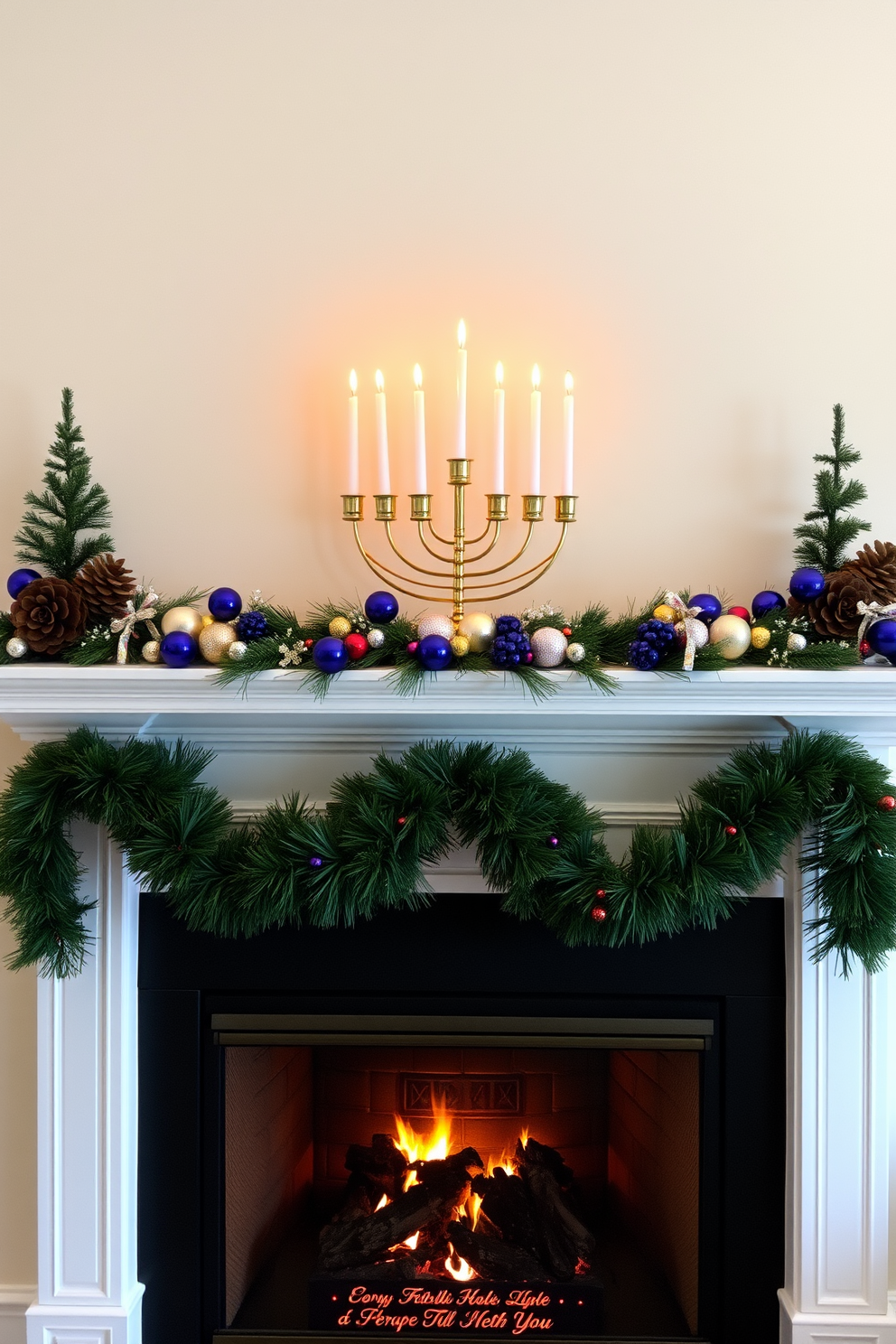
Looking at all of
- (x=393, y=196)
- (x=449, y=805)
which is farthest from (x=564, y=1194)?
(x=393, y=196)

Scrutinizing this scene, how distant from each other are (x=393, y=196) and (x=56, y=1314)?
177 centimetres

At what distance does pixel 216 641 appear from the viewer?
1272 mm

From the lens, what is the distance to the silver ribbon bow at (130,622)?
1293mm

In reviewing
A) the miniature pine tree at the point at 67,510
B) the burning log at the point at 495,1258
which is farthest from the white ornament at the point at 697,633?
the burning log at the point at 495,1258

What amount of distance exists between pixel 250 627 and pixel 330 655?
13 centimetres

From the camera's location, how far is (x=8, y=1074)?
5.10 ft

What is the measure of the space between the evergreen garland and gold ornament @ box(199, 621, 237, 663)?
18cm

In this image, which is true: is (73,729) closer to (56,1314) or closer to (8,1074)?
(8,1074)

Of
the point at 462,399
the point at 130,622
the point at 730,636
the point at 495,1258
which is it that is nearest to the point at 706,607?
the point at 730,636

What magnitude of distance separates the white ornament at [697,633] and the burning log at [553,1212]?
89cm

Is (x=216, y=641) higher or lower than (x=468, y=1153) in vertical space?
higher

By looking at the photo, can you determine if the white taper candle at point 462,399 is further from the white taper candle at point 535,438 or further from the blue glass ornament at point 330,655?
the blue glass ornament at point 330,655

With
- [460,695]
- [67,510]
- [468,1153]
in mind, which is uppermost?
[67,510]

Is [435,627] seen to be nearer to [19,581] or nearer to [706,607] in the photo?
[706,607]
